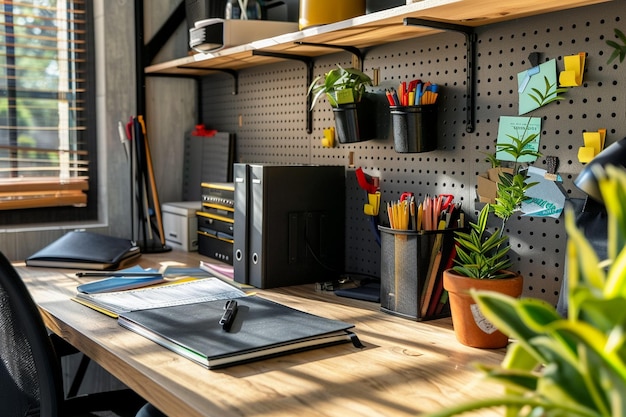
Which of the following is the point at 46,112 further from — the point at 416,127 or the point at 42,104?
the point at 416,127

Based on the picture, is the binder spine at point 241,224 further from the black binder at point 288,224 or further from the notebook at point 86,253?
the notebook at point 86,253

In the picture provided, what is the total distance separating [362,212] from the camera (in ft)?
6.26

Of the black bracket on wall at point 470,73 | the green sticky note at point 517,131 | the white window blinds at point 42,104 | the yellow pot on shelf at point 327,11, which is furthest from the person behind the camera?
the white window blinds at point 42,104

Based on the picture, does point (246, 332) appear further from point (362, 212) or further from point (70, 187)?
point (70, 187)

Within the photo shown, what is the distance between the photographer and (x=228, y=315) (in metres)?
1.30

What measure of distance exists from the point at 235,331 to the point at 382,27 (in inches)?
30.0

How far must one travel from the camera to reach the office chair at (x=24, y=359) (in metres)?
1.19

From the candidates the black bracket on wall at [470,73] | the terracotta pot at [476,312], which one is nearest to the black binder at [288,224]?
the black bracket on wall at [470,73]

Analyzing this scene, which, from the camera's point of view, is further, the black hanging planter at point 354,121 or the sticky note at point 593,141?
the black hanging planter at point 354,121

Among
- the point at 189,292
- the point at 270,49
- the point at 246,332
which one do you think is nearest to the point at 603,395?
the point at 246,332

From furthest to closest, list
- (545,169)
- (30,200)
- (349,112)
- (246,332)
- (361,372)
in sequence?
(30,200), (349,112), (545,169), (246,332), (361,372)

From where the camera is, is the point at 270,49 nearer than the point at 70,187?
Yes

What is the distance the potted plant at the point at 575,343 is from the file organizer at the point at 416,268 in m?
0.79

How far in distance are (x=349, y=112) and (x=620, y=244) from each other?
3.93 ft
